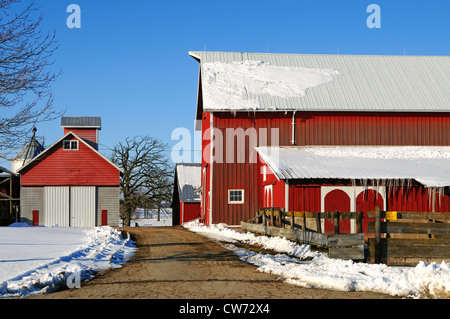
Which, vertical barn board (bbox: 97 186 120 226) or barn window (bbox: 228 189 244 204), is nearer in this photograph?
barn window (bbox: 228 189 244 204)

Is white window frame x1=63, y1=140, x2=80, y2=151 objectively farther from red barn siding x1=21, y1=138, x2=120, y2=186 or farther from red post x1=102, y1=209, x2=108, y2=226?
red post x1=102, y1=209, x2=108, y2=226

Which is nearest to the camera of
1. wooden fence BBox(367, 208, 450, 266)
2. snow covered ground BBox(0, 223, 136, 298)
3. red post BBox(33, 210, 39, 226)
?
snow covered ground BBox(0, 223, 136, 298)

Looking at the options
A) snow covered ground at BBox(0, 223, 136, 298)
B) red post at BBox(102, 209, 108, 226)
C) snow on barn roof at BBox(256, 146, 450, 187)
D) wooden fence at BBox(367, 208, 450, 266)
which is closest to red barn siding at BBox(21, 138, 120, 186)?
red post at BBox(102, 209, 108, 226)

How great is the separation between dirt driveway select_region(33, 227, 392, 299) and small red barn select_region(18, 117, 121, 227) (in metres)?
25.0

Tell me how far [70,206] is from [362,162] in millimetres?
21331

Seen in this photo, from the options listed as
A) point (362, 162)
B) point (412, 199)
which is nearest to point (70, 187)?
point (362, 162)

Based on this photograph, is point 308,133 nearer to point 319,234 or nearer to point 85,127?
point 319,234

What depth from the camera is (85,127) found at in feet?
149

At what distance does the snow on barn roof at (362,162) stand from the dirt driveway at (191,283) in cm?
1099

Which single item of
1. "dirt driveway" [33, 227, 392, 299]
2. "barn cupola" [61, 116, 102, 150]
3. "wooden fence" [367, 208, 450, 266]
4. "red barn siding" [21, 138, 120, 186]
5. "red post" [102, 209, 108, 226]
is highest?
"barn cupola" [61, 116, 102, 150]

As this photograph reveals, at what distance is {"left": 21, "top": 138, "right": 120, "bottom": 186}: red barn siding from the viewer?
121 feet

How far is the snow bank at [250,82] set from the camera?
1150 inches

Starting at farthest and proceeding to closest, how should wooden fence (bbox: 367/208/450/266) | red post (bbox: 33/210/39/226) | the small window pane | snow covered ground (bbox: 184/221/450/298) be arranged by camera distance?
the small window pane, red post (bbox: 33/210/39/226), wooden fence (bbox: 367/208/450/266), snow covered ground (bbox: 184/221/450/298)

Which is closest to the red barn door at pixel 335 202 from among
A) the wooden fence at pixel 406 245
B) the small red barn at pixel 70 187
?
the wooden fence at pixel 406 245
